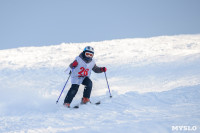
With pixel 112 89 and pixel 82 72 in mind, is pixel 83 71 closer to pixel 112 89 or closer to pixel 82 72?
pixel 82 72

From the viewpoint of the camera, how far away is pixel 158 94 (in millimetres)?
5488

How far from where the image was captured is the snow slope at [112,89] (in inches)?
154

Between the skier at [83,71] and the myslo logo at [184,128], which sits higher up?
the skier at [83,71]

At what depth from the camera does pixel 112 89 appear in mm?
10008

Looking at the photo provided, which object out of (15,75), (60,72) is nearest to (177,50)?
(60,72)

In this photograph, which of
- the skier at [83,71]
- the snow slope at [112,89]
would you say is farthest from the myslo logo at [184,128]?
the skier at [83,71]

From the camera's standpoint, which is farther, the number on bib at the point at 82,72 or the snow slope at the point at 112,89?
the number on bib at the point at 82,72

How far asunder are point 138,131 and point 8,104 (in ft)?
16.2

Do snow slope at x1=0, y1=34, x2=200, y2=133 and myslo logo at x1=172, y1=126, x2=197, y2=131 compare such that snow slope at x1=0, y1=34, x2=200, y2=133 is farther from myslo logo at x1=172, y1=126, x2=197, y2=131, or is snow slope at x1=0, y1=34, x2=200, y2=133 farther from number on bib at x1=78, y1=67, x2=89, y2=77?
number on bib at x1=78, y1=67, x2=89, y2=77

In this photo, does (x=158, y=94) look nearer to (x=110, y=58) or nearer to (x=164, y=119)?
(x=164, y=119)

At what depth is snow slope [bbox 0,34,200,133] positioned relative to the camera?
391cm

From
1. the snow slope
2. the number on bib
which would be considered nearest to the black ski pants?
the number on bib

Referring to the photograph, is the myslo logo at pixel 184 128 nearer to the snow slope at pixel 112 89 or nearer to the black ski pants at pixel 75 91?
the snow slope at pixel 112 89

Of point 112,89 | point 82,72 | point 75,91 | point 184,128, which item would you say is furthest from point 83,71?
point 112,89
